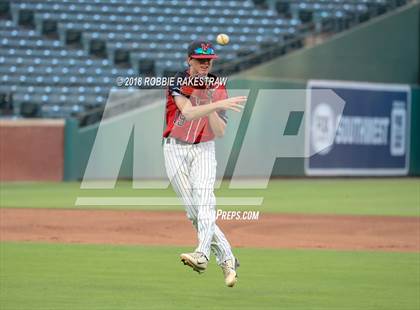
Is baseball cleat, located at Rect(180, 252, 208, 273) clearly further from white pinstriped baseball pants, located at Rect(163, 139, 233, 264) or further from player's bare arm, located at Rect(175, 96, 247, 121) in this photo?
player's bare arm, located at Rect(175, 96, 247, 121)

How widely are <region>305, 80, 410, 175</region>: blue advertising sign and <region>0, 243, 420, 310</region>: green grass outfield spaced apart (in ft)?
48.7

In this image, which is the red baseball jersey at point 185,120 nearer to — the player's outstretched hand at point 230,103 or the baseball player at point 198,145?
the baseball player at point 198,145

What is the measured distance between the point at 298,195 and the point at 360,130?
23.8ft

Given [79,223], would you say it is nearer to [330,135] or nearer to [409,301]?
[409,301]

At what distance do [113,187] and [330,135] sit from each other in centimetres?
777

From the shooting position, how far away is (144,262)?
12.2 m

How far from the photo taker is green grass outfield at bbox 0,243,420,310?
364 inches

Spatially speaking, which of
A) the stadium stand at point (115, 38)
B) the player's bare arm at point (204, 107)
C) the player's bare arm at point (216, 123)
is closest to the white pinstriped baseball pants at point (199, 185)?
the player's bare arm at point (216, 123)

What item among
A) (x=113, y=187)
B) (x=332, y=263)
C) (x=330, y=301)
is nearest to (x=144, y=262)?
(x=332, y=263)

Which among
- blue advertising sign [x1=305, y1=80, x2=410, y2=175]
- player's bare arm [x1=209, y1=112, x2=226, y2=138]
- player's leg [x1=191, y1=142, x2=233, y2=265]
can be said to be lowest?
blue advertising sign [x1=305, y1=80, x2=410, y2=175]

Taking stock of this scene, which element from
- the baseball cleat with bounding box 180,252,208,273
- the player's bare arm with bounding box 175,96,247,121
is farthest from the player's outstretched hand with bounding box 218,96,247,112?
the baseball cleat with bounding box 180,252,208,273

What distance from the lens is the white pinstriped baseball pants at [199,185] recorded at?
8.85 metres

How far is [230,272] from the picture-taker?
350 inches

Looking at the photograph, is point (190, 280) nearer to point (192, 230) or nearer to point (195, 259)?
point (195, 259)
